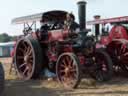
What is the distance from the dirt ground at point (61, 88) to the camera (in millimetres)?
7840

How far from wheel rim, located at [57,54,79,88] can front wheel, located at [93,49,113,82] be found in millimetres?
1208

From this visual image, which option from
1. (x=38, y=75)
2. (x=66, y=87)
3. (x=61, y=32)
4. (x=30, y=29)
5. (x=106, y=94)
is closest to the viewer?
(x=106, y=94)

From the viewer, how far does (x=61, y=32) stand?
9516 millimetres

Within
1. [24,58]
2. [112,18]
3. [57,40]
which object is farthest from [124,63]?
[24,58]

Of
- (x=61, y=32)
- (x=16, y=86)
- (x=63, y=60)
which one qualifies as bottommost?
(x=16, y=86)

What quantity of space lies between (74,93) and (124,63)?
3221 millimetres

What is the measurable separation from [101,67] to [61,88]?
1.69m

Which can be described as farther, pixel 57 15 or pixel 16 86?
pixel 57 15

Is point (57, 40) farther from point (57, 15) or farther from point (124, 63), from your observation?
point (124, 63)

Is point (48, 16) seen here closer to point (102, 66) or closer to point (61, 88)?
point (102, 66)

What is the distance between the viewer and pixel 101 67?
9.87 m

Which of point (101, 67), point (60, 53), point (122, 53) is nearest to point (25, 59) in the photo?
point (60, 53)

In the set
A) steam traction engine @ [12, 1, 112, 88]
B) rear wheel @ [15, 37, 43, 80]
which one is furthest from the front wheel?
rear wheel @ [15, 37, 43, 80]

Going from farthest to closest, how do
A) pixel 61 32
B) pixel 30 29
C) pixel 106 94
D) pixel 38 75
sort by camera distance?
pixel 30 29, pixel 38 75, pixel 61 32, pixel 106 94
